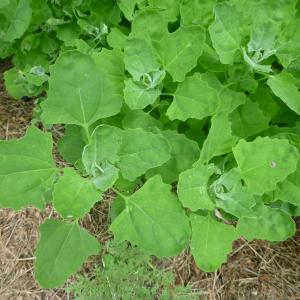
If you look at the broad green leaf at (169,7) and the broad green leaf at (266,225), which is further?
the broad green leaf at (169,7)

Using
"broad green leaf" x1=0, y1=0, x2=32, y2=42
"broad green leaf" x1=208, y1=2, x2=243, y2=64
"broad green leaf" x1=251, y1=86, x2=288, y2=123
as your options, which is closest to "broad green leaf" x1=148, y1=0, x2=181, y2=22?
"broad green leaf" x1=208, y1=2, x2=243, y2=64

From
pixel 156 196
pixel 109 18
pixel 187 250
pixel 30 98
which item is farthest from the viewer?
pixel 30 98

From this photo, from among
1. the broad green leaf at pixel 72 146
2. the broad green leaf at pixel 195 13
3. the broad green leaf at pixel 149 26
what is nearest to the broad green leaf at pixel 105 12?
the broad green leaf at pixel 195 13

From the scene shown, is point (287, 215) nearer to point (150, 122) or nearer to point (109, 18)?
point (150, 122)

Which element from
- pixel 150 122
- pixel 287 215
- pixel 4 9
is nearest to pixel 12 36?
pixel 4 9

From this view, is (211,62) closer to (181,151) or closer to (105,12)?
(181,151)

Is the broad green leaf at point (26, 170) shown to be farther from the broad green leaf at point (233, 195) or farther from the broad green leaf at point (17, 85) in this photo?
the broad green leaf at point (17, 85)

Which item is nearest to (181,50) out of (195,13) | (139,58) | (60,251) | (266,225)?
(139,58)
